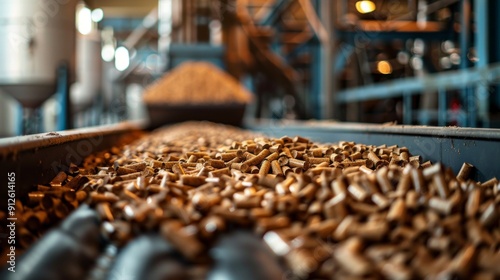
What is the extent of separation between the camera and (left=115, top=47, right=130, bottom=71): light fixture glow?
1320 cm

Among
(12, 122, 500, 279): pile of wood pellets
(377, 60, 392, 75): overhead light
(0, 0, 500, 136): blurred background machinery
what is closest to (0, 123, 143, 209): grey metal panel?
(12, 122, 500, 279): pile of wood pellets

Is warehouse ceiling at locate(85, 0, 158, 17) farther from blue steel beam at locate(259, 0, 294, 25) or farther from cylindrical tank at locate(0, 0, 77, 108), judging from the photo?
cylindrical tank at locate(0, 0, 77, 108)

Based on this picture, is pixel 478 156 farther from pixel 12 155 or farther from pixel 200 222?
pixel 12 155

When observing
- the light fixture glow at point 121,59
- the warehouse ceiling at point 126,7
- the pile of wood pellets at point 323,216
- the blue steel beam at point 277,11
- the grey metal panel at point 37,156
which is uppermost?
the warehouse ceiling at point 126,7

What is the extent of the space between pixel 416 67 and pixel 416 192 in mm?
9535

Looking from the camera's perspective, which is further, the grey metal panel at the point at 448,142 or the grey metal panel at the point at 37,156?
the grey metal panel at the point at 448,142

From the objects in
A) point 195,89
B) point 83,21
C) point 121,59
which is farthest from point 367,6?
point 83,21

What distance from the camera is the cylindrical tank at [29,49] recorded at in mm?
5898

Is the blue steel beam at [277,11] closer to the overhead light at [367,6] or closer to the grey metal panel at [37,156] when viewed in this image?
the overhead light at [367,6]

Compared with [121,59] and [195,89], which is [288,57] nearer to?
[121,59]

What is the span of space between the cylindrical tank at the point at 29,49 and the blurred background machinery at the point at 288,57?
12 millimetres

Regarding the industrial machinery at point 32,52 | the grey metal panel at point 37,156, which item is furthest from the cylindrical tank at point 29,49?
the grey metal panel at point 37,156

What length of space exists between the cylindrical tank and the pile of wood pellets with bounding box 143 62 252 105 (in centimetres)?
195

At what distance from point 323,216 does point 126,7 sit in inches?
779
